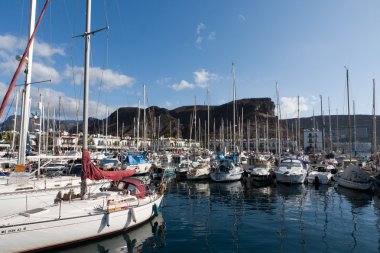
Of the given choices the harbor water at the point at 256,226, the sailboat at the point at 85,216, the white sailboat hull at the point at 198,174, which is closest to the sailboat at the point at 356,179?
the harbor water at the point at 256,226

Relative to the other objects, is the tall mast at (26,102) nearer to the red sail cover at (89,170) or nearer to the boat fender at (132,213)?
the red sail cover at (89,170)

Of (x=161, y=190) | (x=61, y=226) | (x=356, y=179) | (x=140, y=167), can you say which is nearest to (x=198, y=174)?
(x=140, y=167)

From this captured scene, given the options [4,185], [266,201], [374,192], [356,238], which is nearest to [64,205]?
[4,185]

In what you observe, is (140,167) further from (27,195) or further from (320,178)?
(27,195)

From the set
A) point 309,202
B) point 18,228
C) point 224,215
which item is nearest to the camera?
point 18,228

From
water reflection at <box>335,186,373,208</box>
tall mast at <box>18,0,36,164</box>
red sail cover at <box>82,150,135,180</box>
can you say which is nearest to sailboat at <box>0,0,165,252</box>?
red sail cover at <box>82,150,135,180</box>

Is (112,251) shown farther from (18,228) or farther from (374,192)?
(374,192)

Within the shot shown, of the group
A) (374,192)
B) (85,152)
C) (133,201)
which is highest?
(85,152)

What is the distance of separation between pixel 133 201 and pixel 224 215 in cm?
733

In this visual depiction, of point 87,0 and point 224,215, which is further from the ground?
point 87,0

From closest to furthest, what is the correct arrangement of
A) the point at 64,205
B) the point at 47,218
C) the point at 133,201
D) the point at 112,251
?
the point at 47,218
the point at 112,251
the point at 64,205
the point at 133,201

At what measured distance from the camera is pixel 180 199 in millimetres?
25797

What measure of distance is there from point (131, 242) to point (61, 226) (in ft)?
12.2

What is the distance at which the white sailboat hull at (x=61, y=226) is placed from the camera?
10.8 metres
